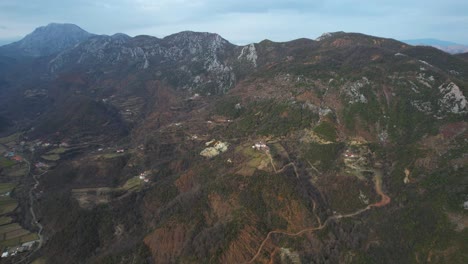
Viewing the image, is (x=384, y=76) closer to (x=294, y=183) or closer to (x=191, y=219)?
(x=294, y=183)

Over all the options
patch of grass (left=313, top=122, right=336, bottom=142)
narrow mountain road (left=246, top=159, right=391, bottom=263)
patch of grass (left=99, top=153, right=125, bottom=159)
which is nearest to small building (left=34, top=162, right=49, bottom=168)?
patch of grass (left=99, top=153, right=125, bottom=159)

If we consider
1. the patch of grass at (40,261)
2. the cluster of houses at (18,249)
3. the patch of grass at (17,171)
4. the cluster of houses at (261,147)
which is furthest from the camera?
the patch of grass at (17,171)

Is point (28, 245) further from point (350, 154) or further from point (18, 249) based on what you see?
point (350, 154)

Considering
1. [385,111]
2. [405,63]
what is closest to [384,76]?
[405,63]

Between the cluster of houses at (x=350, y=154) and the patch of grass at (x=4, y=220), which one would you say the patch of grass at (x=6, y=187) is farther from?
the cluster of houses at (x=350, y=154)

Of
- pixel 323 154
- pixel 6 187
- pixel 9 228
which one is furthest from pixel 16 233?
pixel 323 154

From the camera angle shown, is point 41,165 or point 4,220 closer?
point 4,220

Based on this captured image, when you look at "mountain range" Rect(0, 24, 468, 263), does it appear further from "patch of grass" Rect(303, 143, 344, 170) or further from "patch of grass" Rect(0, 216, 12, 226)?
"patch of grass" Rect(0, 216, 12, 226)

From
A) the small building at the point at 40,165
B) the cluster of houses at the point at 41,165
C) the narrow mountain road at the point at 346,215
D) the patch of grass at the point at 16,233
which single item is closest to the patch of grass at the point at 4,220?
the patch of grass at the point at 16,233
